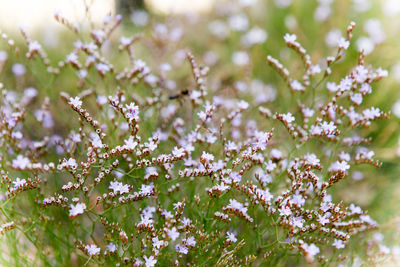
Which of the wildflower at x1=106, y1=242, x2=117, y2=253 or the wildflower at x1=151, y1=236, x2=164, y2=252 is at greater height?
the wildflower at x1=151, y1=236, x2=164, y2=252

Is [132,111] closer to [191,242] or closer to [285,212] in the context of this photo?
[191,242]

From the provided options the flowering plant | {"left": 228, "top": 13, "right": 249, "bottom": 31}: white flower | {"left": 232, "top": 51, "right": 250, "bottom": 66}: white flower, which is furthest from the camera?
{"left": 228, "top": 13, "right": 249, "bottom": 31}: white flower

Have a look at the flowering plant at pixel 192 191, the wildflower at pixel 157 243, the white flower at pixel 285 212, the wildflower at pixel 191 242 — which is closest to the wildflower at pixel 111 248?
the flowering plant at pixel 192 191

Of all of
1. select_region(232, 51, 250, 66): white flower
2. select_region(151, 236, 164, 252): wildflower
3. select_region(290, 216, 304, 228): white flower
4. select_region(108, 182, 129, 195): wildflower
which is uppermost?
select_region(232, 51, 250, 66): white flower

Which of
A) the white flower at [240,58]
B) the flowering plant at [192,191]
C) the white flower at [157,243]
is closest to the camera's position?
the white flower at [157,243]

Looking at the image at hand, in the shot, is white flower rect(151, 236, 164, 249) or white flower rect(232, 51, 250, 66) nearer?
white flower rect(151, 236, 164, 249)

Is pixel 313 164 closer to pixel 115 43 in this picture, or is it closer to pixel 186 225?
pixel 186 225

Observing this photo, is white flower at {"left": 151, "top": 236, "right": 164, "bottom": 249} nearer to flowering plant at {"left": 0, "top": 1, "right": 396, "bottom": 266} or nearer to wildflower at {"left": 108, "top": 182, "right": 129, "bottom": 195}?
flowering plant at {"left": 0, "top": 1, "right": 396, "bottom": 266}

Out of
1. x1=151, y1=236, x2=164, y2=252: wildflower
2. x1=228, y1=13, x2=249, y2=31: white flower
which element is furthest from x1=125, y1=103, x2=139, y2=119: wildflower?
x1=228, y1=13, x2=249, y2=31: white flower

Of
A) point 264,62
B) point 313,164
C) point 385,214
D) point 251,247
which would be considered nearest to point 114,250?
point 251,247

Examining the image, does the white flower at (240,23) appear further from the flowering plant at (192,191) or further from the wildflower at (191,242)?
the wildflower at (191,242)

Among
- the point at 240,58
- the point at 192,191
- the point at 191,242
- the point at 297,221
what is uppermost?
the point at 240,58

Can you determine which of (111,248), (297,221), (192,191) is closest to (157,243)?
(111,248)
